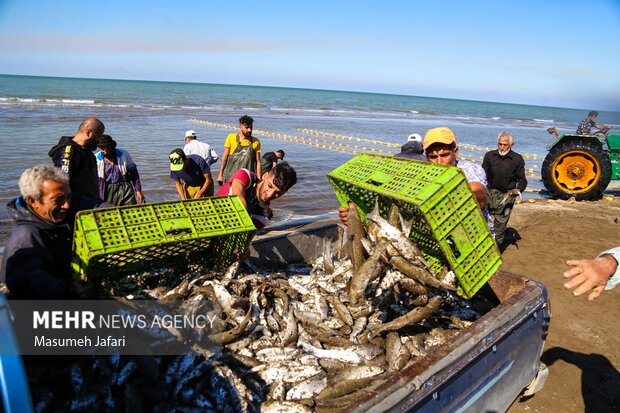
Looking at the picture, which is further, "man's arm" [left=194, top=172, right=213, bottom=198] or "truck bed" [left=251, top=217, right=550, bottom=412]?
"man's arm" [left=194, top=172, right=213, bottom=198]

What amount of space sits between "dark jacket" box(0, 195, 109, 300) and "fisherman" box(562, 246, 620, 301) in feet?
10.9

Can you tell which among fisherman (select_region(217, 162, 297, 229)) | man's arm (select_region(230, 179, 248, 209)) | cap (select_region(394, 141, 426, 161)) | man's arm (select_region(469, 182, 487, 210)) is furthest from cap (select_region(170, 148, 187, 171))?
man's arm (select_region(469, 182, 487, 210))

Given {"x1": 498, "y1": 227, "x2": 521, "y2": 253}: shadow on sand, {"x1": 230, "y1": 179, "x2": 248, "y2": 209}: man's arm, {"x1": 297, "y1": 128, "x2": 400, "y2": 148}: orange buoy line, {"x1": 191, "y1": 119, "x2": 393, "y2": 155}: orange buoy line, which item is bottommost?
{"x1": 498, "y1": 227, "x2": 521, "y2": 253}: shadow on sand

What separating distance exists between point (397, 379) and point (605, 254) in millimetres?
1678

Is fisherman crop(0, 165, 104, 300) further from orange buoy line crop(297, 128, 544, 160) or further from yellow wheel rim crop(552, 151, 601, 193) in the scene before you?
orange buoy line crop(297, 128, 544, 160)

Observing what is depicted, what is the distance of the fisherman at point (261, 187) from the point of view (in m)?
4.32

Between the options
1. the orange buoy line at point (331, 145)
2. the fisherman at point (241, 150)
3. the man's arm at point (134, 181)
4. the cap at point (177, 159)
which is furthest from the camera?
the orange buoy line at point (331, 145)

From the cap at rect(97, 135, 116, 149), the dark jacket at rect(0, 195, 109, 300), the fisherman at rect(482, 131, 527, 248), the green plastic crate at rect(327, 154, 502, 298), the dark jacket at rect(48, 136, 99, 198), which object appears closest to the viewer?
the dark jacket at rect(0, 195, 109, 300)

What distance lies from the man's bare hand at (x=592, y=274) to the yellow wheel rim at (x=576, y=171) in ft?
34.5

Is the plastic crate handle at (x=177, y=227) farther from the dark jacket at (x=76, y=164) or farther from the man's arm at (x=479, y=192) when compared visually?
the man's arm at (x=479, y=192)

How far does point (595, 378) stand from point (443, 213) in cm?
337

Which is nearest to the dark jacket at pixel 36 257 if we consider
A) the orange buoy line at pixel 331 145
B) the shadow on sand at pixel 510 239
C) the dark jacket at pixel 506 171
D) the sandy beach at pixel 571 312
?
the sandy beach at pixel 571 312

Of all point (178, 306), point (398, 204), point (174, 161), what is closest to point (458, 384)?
point (398, 204)

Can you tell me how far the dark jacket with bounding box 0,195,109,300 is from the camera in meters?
2.82
